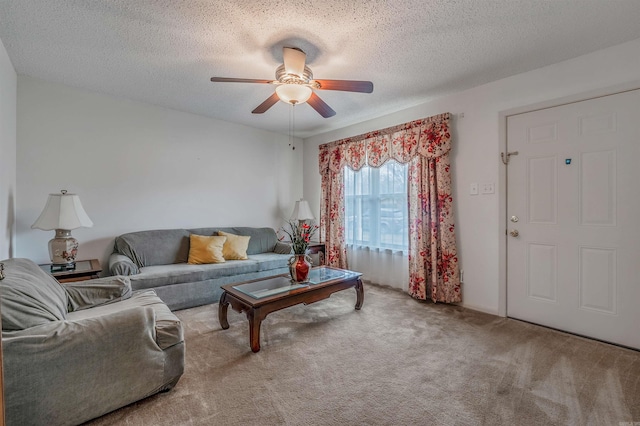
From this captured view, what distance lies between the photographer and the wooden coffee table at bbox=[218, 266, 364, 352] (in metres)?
2.20

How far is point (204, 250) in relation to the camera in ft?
11.7

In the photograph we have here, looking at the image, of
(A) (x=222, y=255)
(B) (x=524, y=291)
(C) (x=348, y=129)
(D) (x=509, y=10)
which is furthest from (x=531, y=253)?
(A) (x=222, y=255)

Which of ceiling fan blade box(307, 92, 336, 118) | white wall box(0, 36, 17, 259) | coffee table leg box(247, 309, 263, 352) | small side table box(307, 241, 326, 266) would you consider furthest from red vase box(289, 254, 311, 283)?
white wall box(0, 36, 17, 259)

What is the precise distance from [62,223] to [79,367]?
1.77m

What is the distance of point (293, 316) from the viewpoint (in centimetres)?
291

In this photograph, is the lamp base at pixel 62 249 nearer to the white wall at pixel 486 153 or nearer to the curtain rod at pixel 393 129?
the curtain rod at pixel 393 129

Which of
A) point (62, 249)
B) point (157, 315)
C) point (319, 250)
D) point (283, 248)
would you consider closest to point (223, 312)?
point (157, 315)

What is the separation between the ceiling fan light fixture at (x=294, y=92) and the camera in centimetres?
232

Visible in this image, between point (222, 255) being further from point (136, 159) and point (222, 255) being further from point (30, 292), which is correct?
point (30, 292)

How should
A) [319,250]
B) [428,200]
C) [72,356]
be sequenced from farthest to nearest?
[319,250]
[428,200]
[72,356]

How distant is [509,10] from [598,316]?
99.2 inches

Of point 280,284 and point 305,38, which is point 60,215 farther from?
point 305,38

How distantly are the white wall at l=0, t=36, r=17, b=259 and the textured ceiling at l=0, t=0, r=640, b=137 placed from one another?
0.20 m

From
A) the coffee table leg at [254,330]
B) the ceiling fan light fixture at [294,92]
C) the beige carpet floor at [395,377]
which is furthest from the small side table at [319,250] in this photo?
the ceiling fan light fixture at [294,92]
